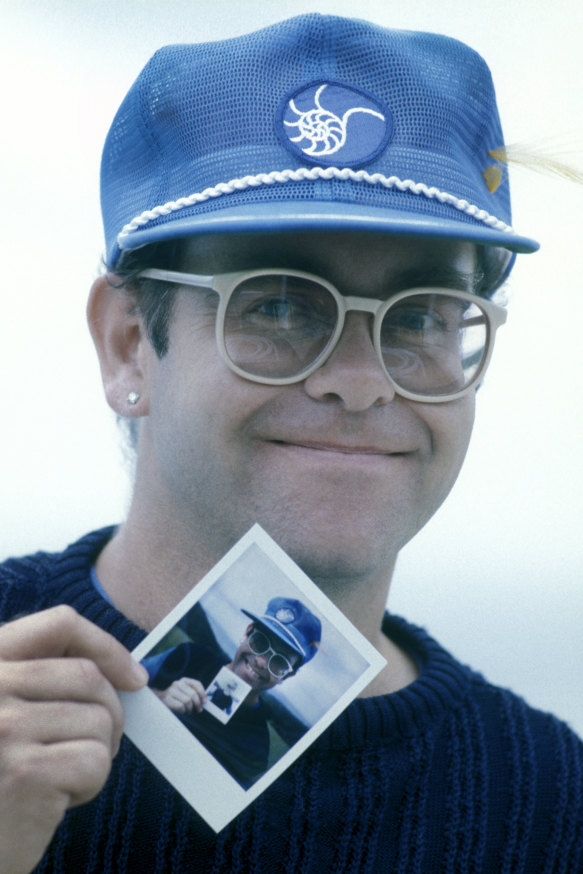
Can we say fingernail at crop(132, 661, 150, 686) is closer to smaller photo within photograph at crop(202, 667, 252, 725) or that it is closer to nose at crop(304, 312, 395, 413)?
smaller photo within photograph at crop(202, 667, 252, 725)

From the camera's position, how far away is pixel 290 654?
1.75m

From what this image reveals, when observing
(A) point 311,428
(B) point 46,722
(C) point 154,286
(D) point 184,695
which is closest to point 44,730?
(B) point 46,722

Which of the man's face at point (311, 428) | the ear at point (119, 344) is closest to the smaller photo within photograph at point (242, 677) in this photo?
the man's face at point (311, 428)

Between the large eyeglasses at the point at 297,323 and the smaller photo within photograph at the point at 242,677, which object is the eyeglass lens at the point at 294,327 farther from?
the smaller photo within photograph at the point at 242,677

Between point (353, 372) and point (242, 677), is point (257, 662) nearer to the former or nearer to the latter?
point (242, 677)

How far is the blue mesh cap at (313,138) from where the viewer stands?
185cm

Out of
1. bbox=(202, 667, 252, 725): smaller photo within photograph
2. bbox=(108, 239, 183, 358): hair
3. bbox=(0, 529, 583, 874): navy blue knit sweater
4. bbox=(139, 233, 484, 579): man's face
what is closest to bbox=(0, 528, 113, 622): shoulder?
bbox=(0, 529, 583, 874): navy blue knit sweater

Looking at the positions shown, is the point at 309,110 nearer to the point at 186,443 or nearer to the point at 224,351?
the point at 224,351

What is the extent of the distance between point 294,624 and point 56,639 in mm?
446

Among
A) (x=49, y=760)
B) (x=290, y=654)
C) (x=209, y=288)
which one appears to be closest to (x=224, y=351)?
(x=209, y=288)

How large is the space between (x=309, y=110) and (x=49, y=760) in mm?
1265

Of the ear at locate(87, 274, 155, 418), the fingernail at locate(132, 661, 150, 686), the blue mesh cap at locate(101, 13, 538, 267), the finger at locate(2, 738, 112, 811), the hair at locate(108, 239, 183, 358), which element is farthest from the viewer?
the ear at locate(87, 274, 155, 418)

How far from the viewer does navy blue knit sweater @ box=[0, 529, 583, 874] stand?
1.95 metres

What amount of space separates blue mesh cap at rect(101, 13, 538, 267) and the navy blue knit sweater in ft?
2.96
